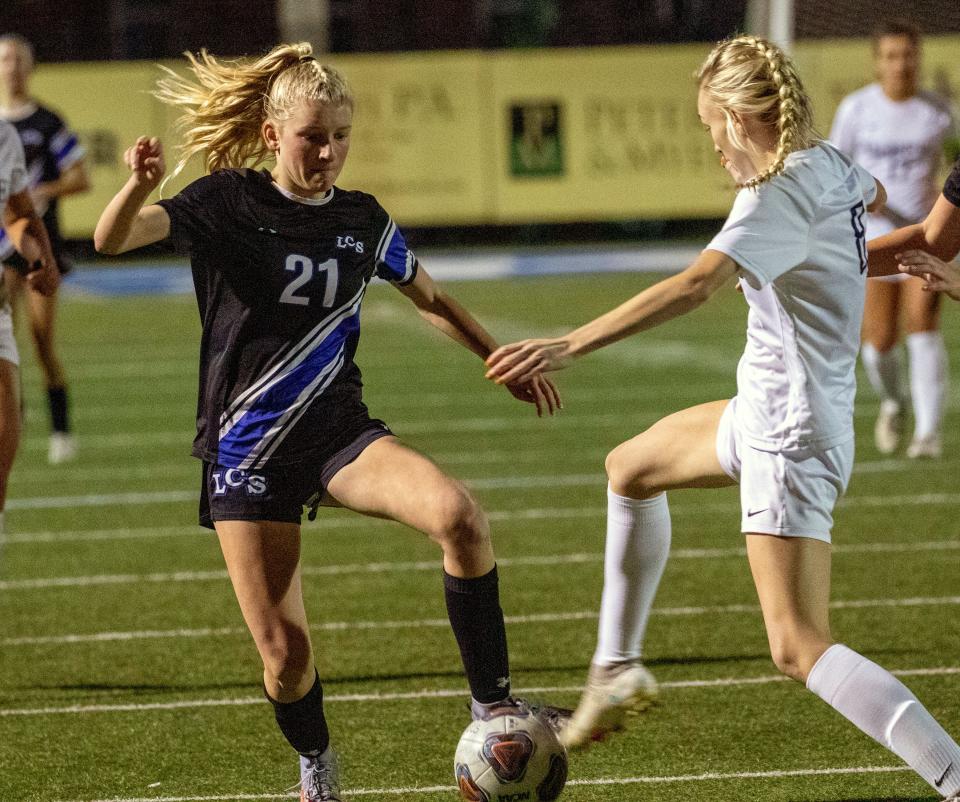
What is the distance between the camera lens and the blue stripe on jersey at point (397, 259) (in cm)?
423

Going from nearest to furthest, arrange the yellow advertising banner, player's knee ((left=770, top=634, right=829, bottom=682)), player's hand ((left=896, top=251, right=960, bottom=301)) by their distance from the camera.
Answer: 1. player's knee ((left=770, top=634, right=829, bottom=682))
2. player's hand ((left=896, top=251, right=960, bottom=301))
3. the yellow advertising banner

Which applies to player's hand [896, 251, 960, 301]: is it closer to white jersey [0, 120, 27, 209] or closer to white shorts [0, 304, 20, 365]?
white shorts [0, 304, 20, 365]

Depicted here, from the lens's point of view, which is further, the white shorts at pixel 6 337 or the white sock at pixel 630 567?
the white shorts at pixel 6 337

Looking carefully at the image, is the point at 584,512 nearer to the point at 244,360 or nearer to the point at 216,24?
the point at 244,360

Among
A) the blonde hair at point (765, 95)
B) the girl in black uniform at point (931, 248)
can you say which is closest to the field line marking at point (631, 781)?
the girl in black uniform at point (931, 248)

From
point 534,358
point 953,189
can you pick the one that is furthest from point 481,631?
point 953,189

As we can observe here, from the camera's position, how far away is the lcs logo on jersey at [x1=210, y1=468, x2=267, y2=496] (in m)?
3.94

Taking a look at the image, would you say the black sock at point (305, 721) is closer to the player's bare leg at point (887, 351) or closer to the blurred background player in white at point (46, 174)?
the player's bare leg at point (887, 351)

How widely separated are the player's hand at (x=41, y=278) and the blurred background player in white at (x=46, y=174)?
4171 mm

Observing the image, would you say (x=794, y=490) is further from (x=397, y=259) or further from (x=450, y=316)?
(x=397, y=259)

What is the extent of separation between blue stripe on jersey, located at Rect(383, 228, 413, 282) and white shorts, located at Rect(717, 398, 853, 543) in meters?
1.08

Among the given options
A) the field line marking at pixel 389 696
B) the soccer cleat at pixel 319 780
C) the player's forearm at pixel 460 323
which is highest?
the player's forearm at pixel 460 323

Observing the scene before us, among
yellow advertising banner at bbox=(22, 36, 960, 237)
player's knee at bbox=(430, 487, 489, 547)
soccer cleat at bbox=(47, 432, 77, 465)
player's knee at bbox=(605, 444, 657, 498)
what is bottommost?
yellow advertising banner at bbox=(22, 36, 960, 237)

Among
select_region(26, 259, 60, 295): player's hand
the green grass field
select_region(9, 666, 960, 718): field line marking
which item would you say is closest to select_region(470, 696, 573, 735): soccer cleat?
the green grass field
